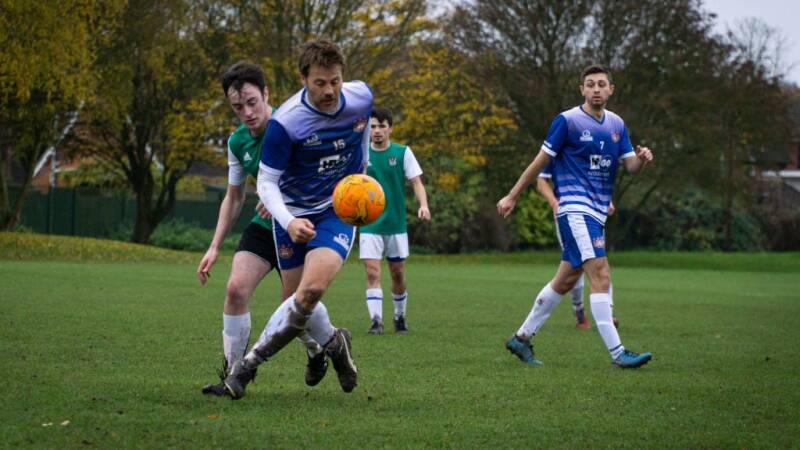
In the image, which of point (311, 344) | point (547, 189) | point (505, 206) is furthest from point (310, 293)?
point (547, 189)

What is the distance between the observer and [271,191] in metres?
6.93

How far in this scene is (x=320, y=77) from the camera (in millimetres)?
6863

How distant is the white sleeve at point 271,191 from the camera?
6.89 m

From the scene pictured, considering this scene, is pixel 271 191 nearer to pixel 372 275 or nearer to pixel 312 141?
pixel 312 141

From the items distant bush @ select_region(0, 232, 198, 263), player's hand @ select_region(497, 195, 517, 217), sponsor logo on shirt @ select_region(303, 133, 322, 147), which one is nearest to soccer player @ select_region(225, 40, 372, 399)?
sponsor logo on shirt @ select_region(303, 133, 322, 147)

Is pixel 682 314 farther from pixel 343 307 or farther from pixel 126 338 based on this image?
pixel 126 338

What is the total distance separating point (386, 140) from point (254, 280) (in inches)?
213

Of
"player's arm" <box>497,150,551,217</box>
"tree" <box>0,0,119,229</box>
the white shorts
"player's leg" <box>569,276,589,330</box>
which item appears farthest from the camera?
"tree" <box>0,0,119,229</box>

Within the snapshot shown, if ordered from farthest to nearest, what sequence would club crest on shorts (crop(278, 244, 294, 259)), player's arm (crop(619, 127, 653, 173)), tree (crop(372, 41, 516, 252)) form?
1. tree (crop(372, 41, 516, 252))
2. player's arm (crop(619, 127, 653, 173))
3. club crest on shorts (crop(278, 244, 294, 259))

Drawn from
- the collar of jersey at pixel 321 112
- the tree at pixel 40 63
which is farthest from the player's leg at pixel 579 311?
the tree at pixel 40 63

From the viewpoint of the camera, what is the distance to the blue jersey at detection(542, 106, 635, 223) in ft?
31.7

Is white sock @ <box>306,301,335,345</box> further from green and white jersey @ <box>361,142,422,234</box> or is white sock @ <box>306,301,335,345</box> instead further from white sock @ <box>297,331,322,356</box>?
green and white jersey @ <box>361,142,422,234</box>

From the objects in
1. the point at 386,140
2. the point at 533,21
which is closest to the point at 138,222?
the point at 533,21

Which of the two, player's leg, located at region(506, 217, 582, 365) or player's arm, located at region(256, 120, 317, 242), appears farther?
player's leg, located at region(506, 217, 582, 365)
